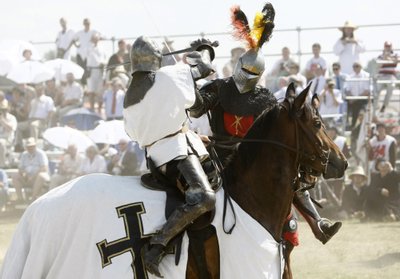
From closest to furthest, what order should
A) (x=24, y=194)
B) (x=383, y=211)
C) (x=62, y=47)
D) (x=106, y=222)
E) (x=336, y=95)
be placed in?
(x=106, y=222) → (x=383, y=211) → (x=336, y=95) → (x=24, y=194) → (x=62, y=47)

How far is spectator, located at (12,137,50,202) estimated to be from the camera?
17438 millimetres

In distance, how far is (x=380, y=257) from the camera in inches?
494

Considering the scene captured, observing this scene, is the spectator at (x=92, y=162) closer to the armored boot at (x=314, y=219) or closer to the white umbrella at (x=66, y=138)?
the white umbrella at (x=66, y=138)

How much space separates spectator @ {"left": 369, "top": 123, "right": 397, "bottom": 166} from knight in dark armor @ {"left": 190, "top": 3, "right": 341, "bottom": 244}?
8553 mm

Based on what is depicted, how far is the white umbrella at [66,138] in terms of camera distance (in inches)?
680

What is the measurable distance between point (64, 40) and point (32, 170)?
12.5 feet

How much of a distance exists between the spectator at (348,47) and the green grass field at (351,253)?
3.58 meters

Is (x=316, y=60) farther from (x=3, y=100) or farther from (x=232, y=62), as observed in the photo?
(x=3, y=100)

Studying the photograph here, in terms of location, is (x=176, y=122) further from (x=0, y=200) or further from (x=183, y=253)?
(x=0, y=200)

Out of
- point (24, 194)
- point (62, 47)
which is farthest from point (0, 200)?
point (62, 47)

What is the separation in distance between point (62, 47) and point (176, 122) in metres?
14.2

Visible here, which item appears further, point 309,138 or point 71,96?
point 71,96

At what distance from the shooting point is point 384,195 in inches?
612

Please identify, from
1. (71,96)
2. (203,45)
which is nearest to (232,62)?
(71,96)
